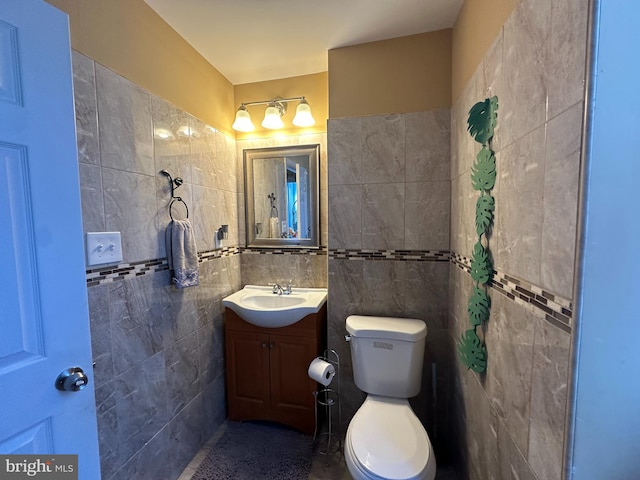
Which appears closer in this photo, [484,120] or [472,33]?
[484,120]

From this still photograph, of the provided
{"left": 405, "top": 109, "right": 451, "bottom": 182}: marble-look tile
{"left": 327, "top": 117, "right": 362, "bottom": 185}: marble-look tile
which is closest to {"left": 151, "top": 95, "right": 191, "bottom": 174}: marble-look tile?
{"left": 327, "top": 117, "right": 362, "bottom": 185}: marble-look tile

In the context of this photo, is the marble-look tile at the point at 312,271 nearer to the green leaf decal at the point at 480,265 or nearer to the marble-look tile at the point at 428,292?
the marble-look tile at the point at 428,292

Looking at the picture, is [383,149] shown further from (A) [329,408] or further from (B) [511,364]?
(A) [329,408]

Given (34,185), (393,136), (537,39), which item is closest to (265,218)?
(393,136)

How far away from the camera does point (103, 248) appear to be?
3.63 feet

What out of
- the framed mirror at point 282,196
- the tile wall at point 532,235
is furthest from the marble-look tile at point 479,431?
the framed mirror at point 282,196

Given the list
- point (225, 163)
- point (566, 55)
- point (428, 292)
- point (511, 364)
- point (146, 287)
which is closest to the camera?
point (566, 55)

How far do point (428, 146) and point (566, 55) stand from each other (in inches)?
39.9

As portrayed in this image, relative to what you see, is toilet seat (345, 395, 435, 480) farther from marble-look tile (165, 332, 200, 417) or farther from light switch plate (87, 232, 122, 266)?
light switch plate (87, 232, 122, 266)

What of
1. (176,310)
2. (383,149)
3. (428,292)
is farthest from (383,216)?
(176,310)

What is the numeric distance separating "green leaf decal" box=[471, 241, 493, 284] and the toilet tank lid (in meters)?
0.51

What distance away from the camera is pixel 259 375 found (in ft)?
6.07

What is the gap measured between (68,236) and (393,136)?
155 cm

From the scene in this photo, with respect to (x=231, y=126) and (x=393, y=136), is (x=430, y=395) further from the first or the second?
(x=231, y=126)
